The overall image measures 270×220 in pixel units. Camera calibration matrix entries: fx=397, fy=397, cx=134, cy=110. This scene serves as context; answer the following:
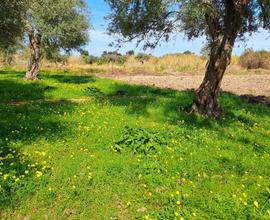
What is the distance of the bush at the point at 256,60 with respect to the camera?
51.1 metres

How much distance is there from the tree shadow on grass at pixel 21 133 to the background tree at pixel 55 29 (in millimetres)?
7684

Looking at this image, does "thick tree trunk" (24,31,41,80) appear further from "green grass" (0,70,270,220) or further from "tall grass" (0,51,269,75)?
"tall grass" (0,51,269,75)

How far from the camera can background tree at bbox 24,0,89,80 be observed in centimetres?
2867

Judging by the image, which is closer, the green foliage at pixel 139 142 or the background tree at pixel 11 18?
the green foliage at pixel 139 142

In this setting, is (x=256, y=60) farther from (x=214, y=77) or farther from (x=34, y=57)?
(x=214, y=77)

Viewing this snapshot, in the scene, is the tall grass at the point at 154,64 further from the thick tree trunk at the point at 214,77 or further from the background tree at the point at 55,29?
the thick tree trunk at the point at 214,77

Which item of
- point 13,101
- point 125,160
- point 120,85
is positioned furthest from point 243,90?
point 125,160

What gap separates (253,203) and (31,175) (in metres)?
4.92

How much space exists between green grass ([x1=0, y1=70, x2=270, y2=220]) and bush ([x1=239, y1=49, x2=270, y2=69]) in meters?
36.2

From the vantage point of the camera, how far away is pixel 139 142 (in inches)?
448

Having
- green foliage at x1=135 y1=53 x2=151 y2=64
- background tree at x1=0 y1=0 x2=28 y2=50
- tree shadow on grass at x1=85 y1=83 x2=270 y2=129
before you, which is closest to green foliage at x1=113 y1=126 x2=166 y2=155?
tree shadow on grass at x1=85 y1=83 x2=270 y2=129

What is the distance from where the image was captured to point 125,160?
10336 millimetres

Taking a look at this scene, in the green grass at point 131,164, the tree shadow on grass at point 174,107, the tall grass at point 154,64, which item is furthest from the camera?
the tall grass at point 154,64

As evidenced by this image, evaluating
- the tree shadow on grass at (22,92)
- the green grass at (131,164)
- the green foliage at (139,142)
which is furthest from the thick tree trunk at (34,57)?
the green foliage at (139,142)
